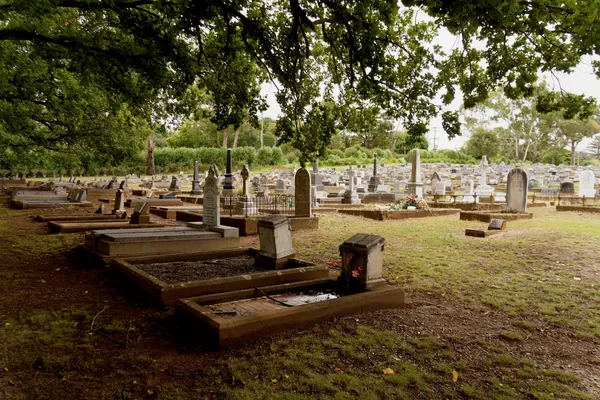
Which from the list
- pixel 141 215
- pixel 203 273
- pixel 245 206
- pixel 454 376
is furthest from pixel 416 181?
pixel 454 376

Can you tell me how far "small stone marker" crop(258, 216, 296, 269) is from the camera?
736cm

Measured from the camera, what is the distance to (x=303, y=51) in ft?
31.3

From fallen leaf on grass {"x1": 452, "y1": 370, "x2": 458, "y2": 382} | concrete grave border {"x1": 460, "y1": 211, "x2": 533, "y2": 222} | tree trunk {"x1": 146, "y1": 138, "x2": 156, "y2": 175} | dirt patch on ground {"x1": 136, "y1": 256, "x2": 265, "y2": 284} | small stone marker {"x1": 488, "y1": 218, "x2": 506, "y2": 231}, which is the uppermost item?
tree trunk {"x1": 146, "y1": 138, "x2": 156, "y2": 175}

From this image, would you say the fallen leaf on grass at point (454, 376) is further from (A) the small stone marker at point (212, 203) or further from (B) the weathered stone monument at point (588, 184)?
(B) the weathered stone monument at point (588, 184)

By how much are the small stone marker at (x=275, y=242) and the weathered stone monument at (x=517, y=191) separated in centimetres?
1109

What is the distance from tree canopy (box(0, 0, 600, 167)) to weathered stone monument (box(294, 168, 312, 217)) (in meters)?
3.15

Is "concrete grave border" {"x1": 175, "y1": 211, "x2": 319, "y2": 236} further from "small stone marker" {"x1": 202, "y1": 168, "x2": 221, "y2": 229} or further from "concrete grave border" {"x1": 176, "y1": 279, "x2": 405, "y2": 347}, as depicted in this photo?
"concrete grave border" {"x1": 176, "y1": 279, "x2": 405, "y2": 347}

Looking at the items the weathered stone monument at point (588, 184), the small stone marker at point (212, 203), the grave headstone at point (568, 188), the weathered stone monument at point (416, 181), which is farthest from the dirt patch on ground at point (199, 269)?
the grave headstone at point (568, 188)

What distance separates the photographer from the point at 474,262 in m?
8.51

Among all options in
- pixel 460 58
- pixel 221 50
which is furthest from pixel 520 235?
pixel 221 50

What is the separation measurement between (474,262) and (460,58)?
13.6 ft

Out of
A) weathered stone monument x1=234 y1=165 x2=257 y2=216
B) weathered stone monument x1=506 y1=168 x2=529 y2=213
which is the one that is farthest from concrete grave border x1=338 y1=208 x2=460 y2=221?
Answer: weathered stone monument x1=234 y1=165 x2=257 y2=216

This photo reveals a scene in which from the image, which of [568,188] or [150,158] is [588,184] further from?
[150,158]

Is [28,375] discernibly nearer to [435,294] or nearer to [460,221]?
[435,294]
